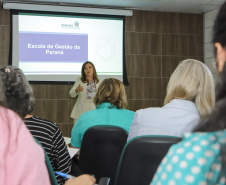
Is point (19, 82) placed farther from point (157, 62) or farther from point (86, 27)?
point (157, 62)

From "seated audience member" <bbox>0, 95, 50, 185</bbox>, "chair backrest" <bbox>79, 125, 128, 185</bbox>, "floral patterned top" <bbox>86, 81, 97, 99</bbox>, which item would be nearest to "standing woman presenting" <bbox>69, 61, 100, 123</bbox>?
"floral patterned top" <bbox>86, 81, 97, 99</bbox>

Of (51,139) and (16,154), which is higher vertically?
(16,154)

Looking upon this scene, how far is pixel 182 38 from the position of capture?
23.5 feet

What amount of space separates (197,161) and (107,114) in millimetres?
2095

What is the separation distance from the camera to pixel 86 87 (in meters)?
5.85

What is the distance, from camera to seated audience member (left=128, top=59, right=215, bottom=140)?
1.83 metres

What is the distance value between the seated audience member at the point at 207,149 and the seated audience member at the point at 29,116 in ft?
4.15

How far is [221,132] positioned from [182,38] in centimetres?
695

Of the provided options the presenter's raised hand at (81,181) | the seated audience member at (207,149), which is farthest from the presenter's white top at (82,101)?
the seated audience member at (207,149)

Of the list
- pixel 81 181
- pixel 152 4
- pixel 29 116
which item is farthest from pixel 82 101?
pixel 81 181

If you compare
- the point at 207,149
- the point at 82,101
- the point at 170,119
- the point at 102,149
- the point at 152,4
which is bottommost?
the point at 102,149

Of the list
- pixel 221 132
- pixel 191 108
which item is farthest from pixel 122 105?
pixel 221 132

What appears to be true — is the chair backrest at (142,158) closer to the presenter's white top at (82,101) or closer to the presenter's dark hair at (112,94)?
the presenter's dark hair at (112,94)

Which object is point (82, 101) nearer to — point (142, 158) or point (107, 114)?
point (107, 114)
